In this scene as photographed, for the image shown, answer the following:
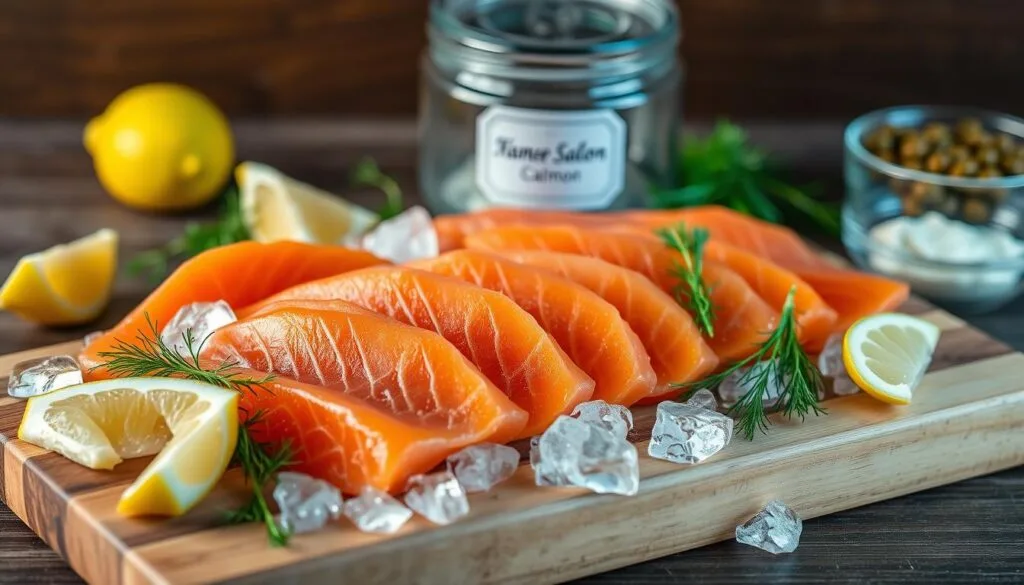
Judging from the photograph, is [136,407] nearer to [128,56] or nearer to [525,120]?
[525,120]

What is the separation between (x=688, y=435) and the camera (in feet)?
6.51

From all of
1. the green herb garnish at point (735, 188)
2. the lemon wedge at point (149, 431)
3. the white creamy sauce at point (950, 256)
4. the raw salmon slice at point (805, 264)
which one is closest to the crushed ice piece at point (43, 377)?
the lemon wedge at point (149, 431)

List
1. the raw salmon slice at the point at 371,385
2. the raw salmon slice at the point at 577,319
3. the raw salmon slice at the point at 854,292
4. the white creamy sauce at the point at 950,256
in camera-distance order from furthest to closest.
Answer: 1. the white creamy sauce at the point at 950,256
2. the raw salmon slice at the point at 854,292
3. the raw salmon slice at the point at 577,319
4. the raw salmon slice at the point at 371,385

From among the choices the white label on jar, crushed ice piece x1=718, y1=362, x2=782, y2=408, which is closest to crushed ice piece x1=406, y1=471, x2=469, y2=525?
crushed ice piece x1=718, y1=362, x2=782, y2=408

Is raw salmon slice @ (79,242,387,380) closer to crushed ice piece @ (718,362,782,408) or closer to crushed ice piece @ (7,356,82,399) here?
crushed ice piece @ (7,356,82,399)

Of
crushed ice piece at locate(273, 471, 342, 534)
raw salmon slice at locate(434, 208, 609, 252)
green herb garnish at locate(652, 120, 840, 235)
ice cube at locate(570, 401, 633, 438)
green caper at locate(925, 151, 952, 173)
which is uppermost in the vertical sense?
green caper at locate(925, 151, 952, 173)

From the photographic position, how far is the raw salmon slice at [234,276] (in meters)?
2.21

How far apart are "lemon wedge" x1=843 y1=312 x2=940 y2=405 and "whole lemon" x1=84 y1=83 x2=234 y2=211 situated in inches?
64.3

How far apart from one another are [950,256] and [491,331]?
4.00 feet

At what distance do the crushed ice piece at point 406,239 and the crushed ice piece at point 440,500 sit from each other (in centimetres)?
78

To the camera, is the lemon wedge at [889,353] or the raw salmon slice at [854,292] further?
the raw salmon slice at [854,292]

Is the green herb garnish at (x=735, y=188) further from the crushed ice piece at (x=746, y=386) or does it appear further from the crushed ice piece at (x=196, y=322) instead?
the crushed ice piece at (x=196, y=322)

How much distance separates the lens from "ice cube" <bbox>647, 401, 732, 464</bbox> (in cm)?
197

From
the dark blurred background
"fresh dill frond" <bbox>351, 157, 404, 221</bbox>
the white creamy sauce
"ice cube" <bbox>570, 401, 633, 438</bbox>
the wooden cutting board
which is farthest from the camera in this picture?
the dark blurred background
